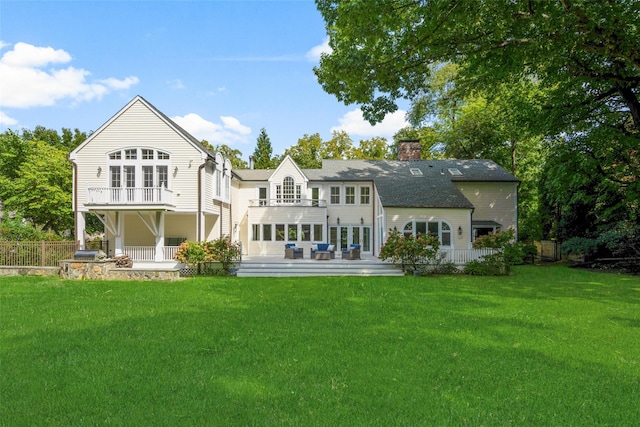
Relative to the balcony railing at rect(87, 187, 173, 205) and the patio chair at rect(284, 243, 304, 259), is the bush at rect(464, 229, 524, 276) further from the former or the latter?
the balcony railing at rect(87, 187, 173, 205)

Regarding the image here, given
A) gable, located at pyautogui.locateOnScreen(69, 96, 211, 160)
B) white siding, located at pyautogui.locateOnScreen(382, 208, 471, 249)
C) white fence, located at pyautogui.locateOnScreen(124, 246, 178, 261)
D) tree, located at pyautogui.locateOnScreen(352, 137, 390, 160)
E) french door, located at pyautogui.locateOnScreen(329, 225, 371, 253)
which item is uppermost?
tree, located at pyautogui.locateOnScreen(352, 137, 390, 160)

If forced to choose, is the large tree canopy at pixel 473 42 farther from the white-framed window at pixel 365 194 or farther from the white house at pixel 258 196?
the white-framed window at pixel 365 194

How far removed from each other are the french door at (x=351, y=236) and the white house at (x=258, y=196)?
66mm

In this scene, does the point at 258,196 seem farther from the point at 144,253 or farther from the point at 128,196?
the point at 128,196

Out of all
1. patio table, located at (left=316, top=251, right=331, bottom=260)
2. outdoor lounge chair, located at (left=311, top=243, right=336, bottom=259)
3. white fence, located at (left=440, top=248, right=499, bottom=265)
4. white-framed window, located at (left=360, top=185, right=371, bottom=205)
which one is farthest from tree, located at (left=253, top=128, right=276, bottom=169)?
white fence, located at (left=440, top=248, right=499, bottom=265)

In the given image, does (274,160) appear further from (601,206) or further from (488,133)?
(601,206)

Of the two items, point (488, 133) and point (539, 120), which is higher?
point (488, 133)

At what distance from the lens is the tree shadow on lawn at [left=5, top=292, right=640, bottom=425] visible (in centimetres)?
365

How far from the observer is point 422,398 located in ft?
13.1

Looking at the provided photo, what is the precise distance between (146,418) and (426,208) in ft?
58.5

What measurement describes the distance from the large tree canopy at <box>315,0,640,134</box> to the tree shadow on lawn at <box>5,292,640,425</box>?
7.72m

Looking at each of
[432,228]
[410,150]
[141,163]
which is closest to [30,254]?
[141,163]

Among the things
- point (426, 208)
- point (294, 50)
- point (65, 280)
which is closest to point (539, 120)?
point (426, 208)

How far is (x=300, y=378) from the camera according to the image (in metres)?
4.52
